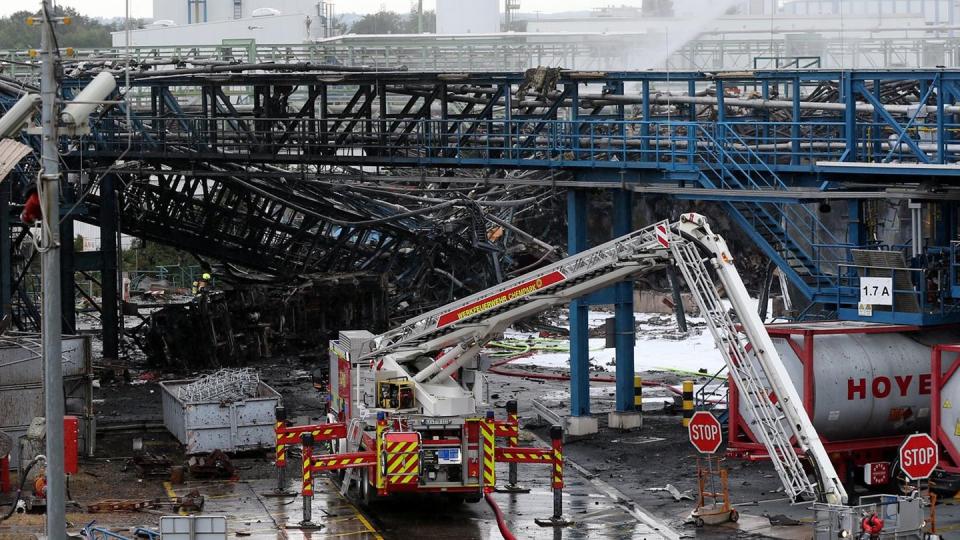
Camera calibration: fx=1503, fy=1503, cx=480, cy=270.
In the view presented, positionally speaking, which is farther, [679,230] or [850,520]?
[679,230]

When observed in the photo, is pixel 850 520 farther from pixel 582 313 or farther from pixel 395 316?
pixel 395 316

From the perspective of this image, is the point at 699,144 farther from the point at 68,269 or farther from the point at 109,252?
the point at 68,269

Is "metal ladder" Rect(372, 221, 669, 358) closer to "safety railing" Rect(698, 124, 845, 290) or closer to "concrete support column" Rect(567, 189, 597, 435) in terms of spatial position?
"safety railing" Rect(698, 124, 845, 290)

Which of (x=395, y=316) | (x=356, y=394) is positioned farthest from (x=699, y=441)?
(x=395, y=316)

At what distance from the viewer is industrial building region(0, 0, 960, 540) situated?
22.6m

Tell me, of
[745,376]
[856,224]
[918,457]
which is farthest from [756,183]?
[918,457]

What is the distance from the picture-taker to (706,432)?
2394cm

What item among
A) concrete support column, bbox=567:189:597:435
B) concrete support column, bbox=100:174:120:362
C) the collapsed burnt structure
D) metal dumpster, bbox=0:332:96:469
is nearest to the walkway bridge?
concrete support column, bbox=567:189:597:435

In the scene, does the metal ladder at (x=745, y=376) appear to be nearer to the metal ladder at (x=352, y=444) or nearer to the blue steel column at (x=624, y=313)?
the metal ladder at (x=352, y=444)

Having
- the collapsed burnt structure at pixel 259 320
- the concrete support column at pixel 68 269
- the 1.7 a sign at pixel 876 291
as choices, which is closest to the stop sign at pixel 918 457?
the 1.7 a sign at pixel 876 291

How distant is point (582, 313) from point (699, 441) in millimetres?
7546

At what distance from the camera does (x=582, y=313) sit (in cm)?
3122

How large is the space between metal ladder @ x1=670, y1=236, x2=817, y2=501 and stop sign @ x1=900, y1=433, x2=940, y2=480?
1.72 metres

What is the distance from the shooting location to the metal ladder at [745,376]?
67.3 ft
